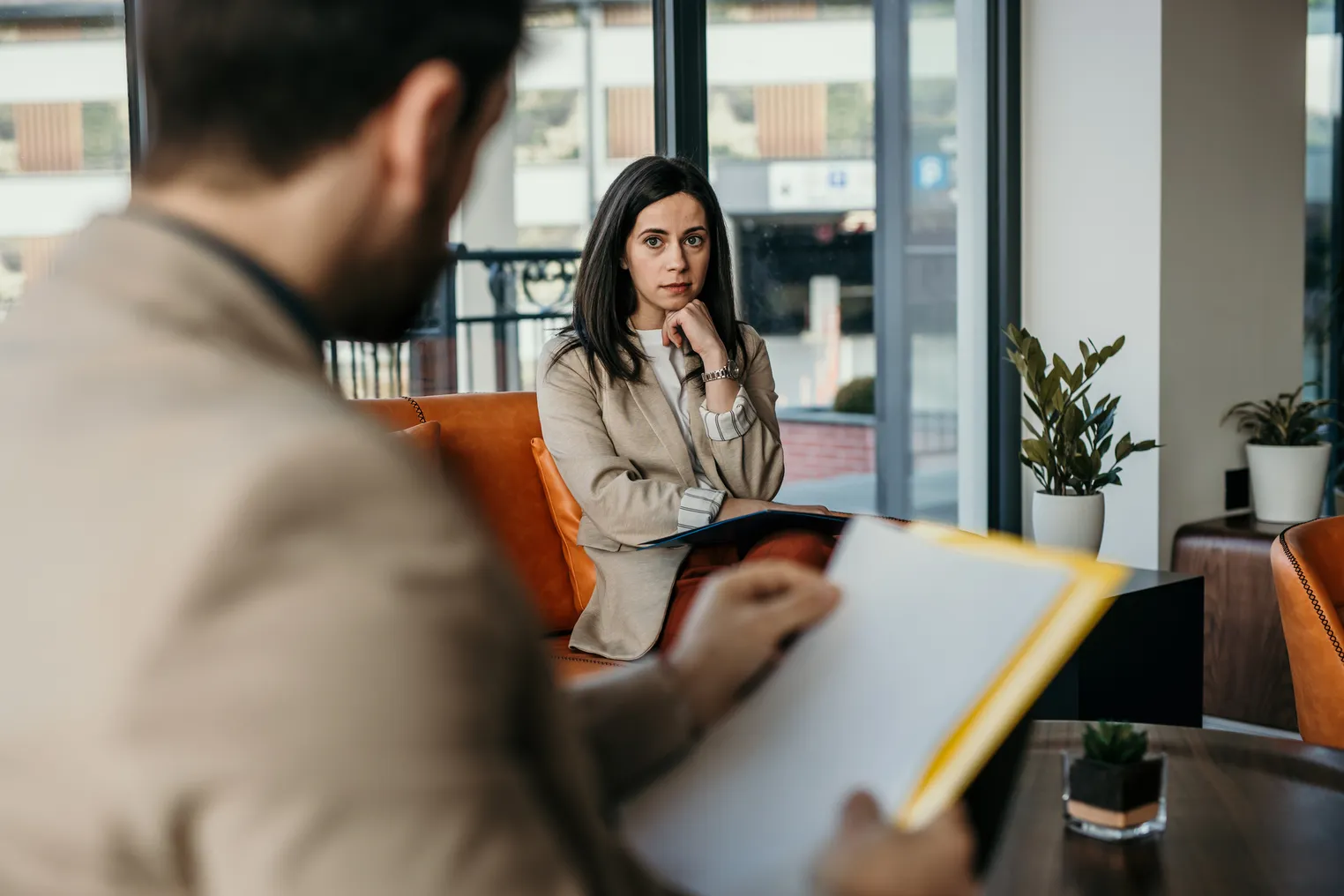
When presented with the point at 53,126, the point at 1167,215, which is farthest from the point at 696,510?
the point at 1167,215

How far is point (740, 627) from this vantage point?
2.39 ft

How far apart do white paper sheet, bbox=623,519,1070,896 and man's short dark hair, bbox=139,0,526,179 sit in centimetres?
33

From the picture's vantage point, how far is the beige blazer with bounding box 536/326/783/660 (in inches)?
101

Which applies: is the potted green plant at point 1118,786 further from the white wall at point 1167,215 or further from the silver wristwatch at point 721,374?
the white wall at point 1167,215

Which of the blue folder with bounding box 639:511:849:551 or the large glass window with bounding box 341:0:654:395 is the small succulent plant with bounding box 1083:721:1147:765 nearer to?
the blue folder with bounding box 639:511:849:551

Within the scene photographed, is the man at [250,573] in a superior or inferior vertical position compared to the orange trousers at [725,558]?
superior

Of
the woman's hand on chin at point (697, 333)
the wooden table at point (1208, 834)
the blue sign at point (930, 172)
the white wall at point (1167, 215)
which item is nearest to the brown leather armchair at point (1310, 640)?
the wooden table at point (1208, 834)

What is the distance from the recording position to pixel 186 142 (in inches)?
20.5

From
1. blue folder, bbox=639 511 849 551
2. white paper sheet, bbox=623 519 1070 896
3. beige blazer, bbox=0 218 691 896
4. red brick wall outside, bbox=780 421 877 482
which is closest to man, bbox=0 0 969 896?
beige blazer, bbox=0 218 691 896

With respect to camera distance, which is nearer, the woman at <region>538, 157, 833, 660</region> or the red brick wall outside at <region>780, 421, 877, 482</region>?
the woman at <region>538, 157, 833, 660</region>

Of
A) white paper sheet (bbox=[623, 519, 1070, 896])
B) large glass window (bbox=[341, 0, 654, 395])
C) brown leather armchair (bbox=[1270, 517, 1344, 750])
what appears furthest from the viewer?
large glass window (bbox=[341, 0, 654, 395])

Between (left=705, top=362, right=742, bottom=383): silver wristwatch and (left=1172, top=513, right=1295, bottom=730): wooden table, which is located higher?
(left=705, top=362, right=742, bottom=383): silver wristwatch

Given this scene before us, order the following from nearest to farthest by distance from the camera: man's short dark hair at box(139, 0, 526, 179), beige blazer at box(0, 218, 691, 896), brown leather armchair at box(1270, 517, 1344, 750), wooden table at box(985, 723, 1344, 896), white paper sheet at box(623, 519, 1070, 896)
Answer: beige blazer at box(0, 218, 691, 896)
man's short dark hair at box(139, 0, 526, 179)
white paper sheet at box(623, 519, 1070, 896)
wooden table at box(985, 723, 1344, 896)
brown leather armchair at box(1270, 517, 1344, 750)

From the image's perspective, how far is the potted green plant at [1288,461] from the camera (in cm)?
385
